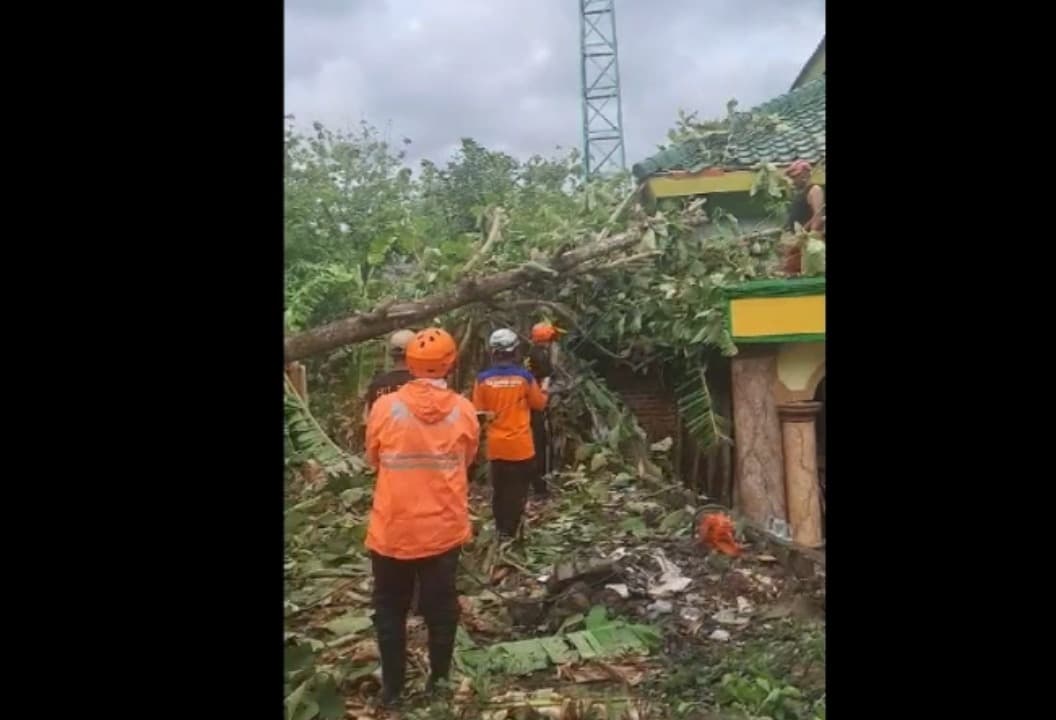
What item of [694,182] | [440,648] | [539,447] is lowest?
[440,648]

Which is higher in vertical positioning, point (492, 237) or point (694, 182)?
point (694, 182)

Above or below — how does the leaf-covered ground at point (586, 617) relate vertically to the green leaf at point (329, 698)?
above

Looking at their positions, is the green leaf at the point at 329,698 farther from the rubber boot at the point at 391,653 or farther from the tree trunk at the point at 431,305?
the tree trunk at the point at 431,305

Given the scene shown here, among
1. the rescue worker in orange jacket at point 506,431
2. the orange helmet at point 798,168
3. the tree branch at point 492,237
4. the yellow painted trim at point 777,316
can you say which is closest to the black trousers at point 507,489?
the rescue worker in orange jacket at point 506,431

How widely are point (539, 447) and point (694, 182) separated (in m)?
0.77

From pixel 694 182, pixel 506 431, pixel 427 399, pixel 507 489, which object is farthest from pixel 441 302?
pixel 694 182

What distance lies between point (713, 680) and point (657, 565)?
301mm

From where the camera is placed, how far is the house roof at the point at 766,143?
2.14 meters

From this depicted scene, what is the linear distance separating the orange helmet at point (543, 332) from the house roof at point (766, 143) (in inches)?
17.1

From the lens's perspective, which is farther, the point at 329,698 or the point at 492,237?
the point at 492,237

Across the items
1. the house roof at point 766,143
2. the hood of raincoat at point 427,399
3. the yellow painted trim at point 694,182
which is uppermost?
the house roof at point 766,143

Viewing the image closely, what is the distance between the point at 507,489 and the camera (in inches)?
85.8

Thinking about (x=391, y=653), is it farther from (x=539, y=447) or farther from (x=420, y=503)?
(x=539, y=447)
